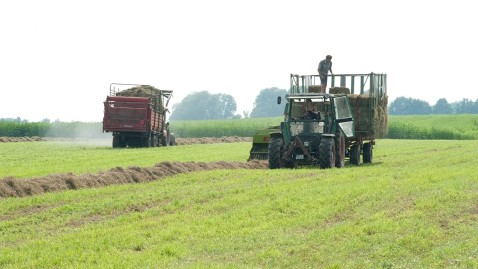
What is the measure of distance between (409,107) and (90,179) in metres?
162

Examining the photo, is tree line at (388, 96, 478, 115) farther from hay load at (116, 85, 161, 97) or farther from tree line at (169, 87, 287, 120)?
hay load at (116, 85, 161, 97)

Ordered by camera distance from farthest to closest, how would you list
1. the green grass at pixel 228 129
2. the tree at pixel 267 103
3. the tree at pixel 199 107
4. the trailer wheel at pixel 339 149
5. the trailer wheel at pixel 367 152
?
the tree at pixel 267 103 < the tree at pixel 199 107 < the green grass at pixel 228 129 < the trailer wheel at pixel 367 152 < the trailer wheel at pixel 339 149

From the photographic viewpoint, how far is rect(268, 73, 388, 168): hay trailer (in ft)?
85.7

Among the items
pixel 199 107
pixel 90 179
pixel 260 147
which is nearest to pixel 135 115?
pixel 260 147

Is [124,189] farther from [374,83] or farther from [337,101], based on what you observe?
[374,83]

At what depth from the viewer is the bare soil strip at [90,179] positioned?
60.5ft

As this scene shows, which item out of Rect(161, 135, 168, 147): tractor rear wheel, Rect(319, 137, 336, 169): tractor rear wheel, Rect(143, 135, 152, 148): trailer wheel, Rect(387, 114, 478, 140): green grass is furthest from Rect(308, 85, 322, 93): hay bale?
Rect(387, 114, 478, 140): green grass

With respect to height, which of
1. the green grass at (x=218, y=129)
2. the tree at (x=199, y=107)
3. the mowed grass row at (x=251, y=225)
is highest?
the tree at (x=199, y=107)

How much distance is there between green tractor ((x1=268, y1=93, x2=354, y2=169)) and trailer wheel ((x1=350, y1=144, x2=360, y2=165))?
1468 mm

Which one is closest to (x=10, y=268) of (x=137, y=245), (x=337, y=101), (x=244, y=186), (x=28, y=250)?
(x=28, y=250)

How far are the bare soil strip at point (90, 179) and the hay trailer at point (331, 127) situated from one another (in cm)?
243

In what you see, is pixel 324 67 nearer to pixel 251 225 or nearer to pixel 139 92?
pixel 251 225

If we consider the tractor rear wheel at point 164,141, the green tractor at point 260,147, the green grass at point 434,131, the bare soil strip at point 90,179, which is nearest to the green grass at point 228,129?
the green grass at point 434,131

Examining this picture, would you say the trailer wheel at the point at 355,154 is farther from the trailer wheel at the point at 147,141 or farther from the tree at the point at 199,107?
the tree at the point at 199,107
